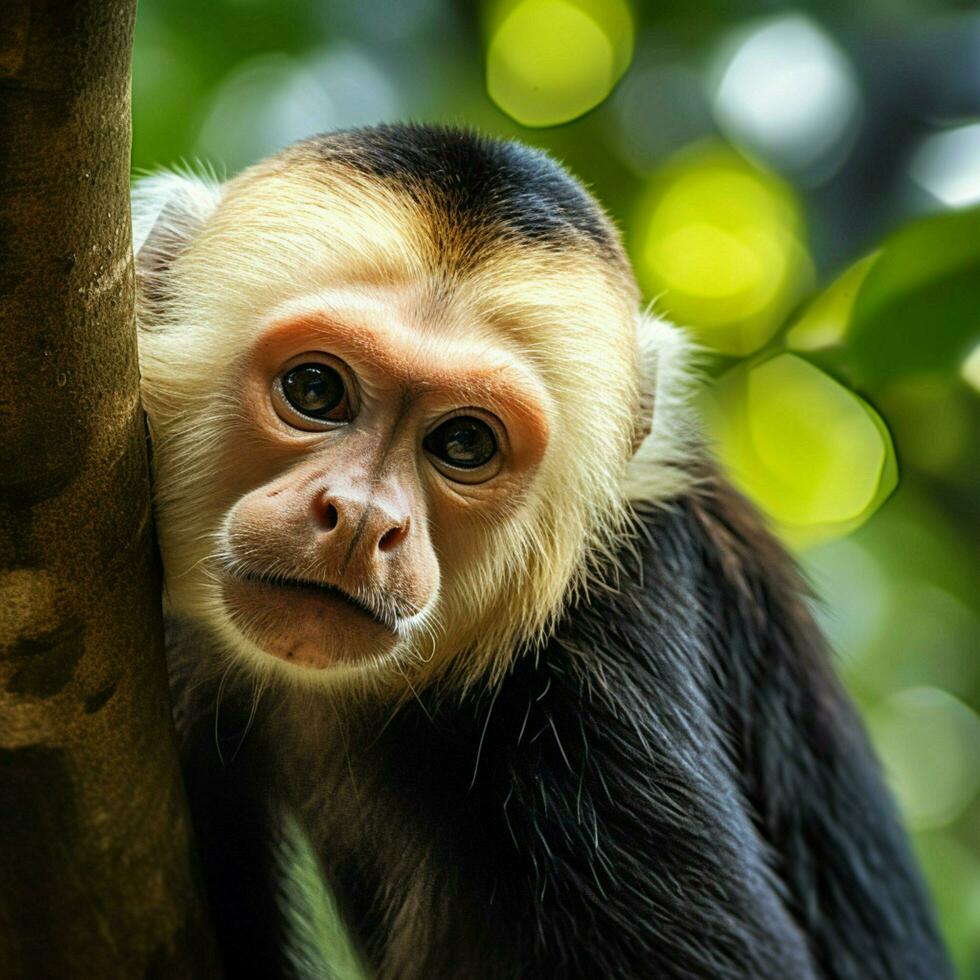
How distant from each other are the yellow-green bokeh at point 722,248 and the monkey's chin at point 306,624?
2.95 metres

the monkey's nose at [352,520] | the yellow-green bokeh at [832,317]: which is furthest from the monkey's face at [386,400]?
the yellow-green bokeh at [832,317]

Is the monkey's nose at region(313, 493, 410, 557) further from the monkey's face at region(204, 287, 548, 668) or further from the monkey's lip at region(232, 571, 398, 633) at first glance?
the monkey's lip at region(232, 571, 398, 633)

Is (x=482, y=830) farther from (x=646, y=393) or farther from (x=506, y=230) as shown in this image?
(x=506, y=230)

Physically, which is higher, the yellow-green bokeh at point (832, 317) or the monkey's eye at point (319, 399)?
the yellow-green bokeh at point (832, 317)

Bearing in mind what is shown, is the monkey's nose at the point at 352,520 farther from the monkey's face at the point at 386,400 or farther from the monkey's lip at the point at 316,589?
the monkey's lip at the point at 316,589

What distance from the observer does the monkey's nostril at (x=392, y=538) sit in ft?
9.61

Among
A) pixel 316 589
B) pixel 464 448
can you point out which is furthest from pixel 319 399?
pixel 316 589

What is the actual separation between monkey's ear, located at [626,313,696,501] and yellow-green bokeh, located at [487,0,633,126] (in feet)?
7.64

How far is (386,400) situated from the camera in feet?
→ 10.3

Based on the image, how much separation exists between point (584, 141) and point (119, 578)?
13.7ft

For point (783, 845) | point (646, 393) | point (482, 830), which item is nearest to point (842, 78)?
point (646, 393)

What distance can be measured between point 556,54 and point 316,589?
4.13 m

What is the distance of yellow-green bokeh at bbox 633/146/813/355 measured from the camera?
A: 5742 mm

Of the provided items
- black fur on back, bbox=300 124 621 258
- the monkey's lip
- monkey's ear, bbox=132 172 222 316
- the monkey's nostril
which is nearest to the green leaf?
black fur on back, bbox=300 124 621 258
